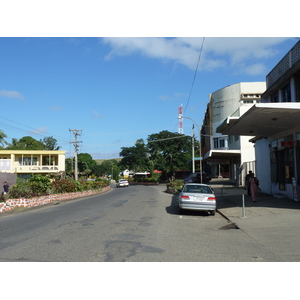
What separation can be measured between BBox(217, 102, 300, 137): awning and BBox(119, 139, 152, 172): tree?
52.4m

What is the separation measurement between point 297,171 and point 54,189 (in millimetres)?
17817

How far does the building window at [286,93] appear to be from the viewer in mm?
18723

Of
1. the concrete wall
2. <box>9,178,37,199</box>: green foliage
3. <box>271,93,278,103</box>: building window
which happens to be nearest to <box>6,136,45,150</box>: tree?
<box>9,178,37,199</box>: green foliage

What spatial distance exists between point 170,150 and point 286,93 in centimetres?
4565

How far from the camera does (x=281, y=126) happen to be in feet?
56.4

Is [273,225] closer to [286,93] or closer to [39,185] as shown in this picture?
[286,93]

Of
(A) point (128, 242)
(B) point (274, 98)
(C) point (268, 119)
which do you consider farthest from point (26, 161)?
(A) point (128, 242)

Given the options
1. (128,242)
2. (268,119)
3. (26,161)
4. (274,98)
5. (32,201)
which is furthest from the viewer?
(26,161)

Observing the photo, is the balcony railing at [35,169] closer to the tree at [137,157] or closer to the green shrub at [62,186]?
the tree at [137,157]

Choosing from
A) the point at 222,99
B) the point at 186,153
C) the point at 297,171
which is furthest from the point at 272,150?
the point at 186,153

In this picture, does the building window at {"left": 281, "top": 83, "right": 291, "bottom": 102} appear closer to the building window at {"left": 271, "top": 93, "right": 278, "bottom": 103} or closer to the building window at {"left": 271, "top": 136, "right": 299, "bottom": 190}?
the building window at {"left": 271, "top": 93, "right": 278, "bottom": 103}

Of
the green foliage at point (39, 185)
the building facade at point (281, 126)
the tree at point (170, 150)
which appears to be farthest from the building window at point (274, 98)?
the tree at point (170, 150)

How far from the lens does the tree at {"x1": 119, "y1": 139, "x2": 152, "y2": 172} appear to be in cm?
7281
